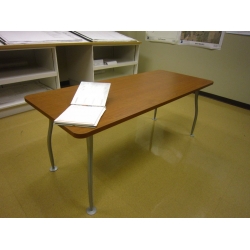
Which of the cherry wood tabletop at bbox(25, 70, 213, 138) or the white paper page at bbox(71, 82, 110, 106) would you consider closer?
the cherry wood tabletop at bbox(25, 70, 213, 138)

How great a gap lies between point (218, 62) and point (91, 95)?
7.86 feet

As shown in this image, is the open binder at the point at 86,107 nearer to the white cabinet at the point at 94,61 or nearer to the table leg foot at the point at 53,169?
the table leg foot at the point at 53,169

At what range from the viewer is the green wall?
7.99 ft

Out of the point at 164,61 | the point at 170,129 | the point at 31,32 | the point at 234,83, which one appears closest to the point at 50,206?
the point at 170,129

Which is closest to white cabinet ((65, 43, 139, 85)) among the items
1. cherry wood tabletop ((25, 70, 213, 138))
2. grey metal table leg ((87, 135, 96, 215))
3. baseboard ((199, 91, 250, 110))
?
cherry wood tabletop ((25, 70, 213, 138))

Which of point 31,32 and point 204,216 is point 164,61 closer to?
point 31,32

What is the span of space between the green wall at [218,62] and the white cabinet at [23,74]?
1.98m

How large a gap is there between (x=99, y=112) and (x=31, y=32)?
1.89 metres

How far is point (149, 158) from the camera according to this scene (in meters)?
1.51

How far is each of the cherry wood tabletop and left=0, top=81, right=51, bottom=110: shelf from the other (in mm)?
1149

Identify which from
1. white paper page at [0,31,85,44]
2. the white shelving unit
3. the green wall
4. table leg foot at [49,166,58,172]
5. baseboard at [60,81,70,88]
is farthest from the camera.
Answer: baseboard at [60,81,70,88]

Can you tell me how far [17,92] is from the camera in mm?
2244

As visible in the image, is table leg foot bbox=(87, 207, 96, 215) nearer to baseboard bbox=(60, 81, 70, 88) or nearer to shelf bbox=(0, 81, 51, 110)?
shelf bbox=(0, 81, 51, 110)

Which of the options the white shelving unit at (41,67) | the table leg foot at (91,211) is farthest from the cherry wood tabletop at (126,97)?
the white shelving unit at (41,67)
